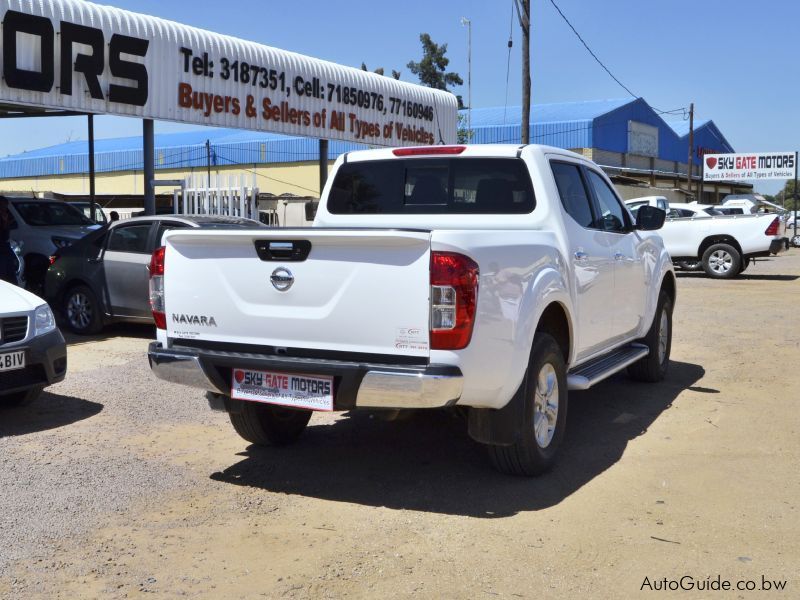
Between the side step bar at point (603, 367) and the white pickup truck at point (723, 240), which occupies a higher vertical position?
the white pickup truck at point (723, 240)

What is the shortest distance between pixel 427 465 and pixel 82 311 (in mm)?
7137

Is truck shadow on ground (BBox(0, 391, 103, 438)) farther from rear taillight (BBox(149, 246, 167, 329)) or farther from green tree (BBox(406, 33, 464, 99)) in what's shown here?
green tree (BBox(406, 33, 464, 99))

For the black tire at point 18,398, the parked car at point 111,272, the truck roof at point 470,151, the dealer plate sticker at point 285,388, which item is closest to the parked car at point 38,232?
the parked car at point 111,272

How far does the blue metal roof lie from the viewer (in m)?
43.3

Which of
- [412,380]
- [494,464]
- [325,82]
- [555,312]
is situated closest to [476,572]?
[412,380]

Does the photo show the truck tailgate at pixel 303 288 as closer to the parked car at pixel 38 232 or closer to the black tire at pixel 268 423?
the black tire at pixel 268 423

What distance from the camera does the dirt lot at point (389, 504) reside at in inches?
151

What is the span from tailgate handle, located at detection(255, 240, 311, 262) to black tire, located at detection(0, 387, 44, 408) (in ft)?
10.9

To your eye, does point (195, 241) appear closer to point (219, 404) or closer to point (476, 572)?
point (219, 404)

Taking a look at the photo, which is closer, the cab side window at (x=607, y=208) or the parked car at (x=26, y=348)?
the parked car at (x=26, y=348)

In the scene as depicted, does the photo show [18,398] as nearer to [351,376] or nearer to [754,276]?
[351,376]

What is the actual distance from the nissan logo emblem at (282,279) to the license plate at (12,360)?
2810 millimetres

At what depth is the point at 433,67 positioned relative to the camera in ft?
193

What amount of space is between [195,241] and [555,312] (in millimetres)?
2193
